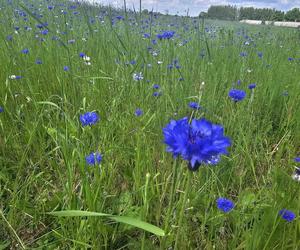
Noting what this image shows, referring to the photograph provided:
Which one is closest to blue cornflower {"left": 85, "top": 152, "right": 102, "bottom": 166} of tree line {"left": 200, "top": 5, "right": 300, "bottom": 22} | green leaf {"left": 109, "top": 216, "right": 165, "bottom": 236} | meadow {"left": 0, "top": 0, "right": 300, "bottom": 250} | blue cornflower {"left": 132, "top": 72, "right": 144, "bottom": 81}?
meadow {"left": 0, "top": 0, "right": 300, "bottom": 250}

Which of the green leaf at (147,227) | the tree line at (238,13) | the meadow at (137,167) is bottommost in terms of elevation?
the meadow at (137,167)

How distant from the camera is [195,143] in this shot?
627 mm

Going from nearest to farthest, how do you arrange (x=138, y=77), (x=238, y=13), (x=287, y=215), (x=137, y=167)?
(x=287, y=215), (x=137, y=167), (x=138, y=77), (x=238, y=13)

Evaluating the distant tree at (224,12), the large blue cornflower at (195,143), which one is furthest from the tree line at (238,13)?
the large blue cornflower at (195,143)

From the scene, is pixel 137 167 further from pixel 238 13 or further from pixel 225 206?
pixel 238 13

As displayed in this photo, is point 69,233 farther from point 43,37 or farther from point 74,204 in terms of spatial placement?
point 43,37

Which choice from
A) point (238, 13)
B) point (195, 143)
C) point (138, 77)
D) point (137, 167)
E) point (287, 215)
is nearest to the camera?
point (195, 143)

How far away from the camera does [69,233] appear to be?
1.02 metres

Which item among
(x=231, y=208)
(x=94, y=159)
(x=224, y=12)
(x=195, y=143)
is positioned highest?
(x=224, y=12)

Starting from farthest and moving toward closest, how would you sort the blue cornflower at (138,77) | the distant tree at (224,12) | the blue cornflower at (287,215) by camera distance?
the distant tree at (224,12), the blue cornflower at (138,77), the blue cornflower at (287,215)

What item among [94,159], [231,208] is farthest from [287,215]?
[94,159]

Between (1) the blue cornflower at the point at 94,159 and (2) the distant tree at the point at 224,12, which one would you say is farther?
(2) the distant tree at the point at 224,12

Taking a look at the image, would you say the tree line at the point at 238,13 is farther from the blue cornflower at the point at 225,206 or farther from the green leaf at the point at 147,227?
the green leaf at the point at 147,227

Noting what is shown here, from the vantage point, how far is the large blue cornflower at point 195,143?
0.63m
